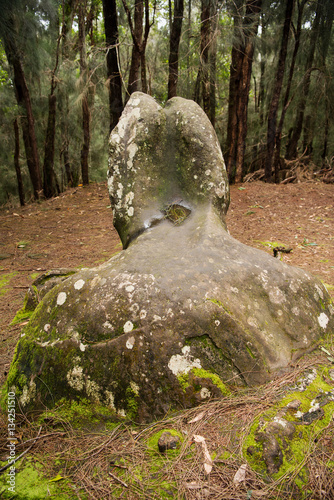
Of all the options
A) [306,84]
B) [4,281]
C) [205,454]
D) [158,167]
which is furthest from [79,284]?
[306,84]

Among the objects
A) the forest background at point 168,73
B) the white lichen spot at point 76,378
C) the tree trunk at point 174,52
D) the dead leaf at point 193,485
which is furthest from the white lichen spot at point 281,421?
the tree trunk at point 174,52

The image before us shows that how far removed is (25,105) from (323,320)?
10.8 metres

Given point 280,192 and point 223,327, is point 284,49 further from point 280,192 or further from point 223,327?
point 223,327

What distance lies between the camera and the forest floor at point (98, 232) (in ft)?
16.0

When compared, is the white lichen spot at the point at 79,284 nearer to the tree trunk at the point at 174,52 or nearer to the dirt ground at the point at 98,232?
the dirt ground at the point at 98,232

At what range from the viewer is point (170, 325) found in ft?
6.35

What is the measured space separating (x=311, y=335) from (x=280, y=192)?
770cm

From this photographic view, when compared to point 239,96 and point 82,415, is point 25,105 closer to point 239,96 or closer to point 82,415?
point 239,96

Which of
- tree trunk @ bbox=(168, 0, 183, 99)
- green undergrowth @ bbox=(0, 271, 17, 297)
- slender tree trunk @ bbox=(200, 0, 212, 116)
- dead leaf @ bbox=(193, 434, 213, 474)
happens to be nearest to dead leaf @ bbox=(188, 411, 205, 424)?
dead leaf @ bbox=(193, 434, 213, 474)

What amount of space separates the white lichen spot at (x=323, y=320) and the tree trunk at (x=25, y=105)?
9.90 metres

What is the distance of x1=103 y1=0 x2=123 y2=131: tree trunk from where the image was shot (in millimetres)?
8039

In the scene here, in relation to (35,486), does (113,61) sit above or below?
above

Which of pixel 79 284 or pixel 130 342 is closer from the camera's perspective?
pixel 130 342

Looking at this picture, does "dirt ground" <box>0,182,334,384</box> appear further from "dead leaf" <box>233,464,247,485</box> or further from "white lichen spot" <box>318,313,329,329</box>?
"dead leaf" <box>233,464,247,485</box>
